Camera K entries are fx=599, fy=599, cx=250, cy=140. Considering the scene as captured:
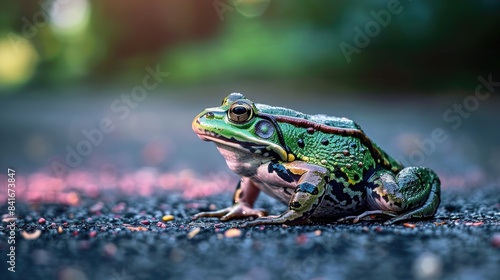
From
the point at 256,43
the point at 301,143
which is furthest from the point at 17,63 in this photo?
the point at 301,143

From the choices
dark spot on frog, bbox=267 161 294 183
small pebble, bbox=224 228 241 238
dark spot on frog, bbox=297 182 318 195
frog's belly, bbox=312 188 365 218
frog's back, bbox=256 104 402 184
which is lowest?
small pebble, bbox=224 228 241 238

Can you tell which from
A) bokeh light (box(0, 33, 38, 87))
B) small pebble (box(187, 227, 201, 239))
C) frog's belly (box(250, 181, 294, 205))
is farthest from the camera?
bokeh light (box(0, 33, 38, 87))

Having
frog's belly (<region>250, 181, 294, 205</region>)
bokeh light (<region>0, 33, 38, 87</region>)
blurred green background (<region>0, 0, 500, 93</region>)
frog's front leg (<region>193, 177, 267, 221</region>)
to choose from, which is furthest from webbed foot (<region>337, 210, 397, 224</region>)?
bokeh light (<region>0, 33, 38, 87</region>)

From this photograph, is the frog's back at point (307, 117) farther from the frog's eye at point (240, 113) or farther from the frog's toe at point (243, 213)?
the frog's toe at point (243, 213)

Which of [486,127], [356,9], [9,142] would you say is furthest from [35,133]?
[486,127]

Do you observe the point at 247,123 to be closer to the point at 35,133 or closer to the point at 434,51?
the point at 35,133

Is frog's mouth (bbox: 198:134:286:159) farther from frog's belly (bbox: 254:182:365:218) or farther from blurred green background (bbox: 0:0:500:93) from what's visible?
blurred green background (bbox: 0:0:500:93)
